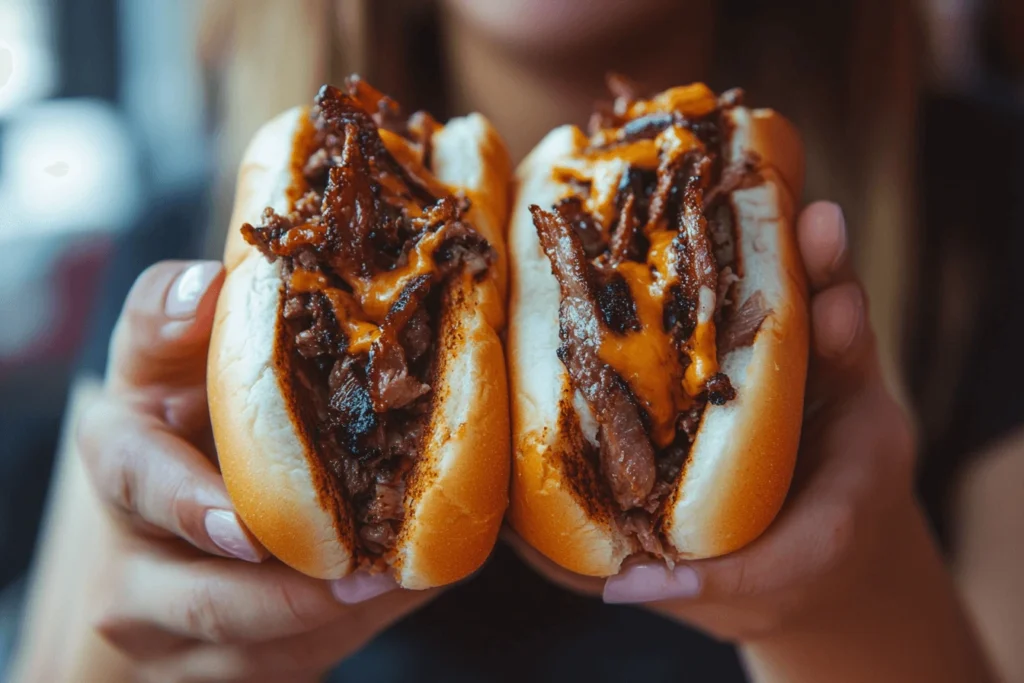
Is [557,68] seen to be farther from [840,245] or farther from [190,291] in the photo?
[190,291]

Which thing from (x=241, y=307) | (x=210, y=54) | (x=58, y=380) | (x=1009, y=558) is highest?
(x=210, y=54)

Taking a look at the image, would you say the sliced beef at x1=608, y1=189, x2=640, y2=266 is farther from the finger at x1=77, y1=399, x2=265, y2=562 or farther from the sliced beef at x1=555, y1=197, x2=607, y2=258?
the finger at x1=77, y1=399, x2=265, y2=562

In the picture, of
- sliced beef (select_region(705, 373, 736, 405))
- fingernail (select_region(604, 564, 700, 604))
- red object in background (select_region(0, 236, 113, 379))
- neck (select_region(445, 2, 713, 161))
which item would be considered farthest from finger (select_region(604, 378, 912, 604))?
red object in background (select_region(0, 236, 113, 379))

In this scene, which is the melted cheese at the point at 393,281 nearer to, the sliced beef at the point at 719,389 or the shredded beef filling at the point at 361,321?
the shredded beef filling at the point at 361,321

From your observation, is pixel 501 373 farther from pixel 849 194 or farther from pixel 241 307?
pixel 849 194

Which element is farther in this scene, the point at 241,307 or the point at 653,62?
the point at 653,62

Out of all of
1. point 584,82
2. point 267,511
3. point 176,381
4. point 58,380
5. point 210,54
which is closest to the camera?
point 267,511

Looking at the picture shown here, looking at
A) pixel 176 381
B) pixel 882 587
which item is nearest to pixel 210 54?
pixel 176 381
